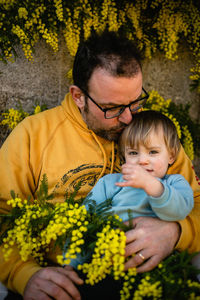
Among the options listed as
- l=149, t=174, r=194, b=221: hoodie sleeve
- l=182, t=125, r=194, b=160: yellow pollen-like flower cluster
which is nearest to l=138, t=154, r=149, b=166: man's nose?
l=149, t=174, r=194, b=221: hoodie sleeve

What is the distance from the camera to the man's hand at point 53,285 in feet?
4.92

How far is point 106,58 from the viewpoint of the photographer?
2.07 meters

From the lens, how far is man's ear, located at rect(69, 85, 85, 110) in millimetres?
2248

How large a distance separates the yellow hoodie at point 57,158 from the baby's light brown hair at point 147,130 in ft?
0.95

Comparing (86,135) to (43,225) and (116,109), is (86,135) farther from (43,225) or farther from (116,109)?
(43,225)

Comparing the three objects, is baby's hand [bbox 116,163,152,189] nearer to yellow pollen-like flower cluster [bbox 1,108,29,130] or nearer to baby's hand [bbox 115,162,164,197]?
baby's hand [bbox 115,162,164,197]

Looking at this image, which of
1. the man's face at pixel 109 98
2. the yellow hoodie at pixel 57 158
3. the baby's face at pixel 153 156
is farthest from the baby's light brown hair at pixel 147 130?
the yellow hoodie at pixel 57 158

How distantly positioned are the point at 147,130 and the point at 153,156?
0.59ft

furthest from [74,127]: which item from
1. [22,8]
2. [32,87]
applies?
[22,8]

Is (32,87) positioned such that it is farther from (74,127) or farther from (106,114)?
(106,114)

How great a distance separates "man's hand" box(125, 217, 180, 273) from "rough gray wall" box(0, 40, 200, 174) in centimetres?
178

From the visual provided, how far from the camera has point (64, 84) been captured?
3.01 m

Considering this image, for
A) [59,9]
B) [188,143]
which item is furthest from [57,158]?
[188,143]

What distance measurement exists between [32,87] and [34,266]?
1802 millimetres
